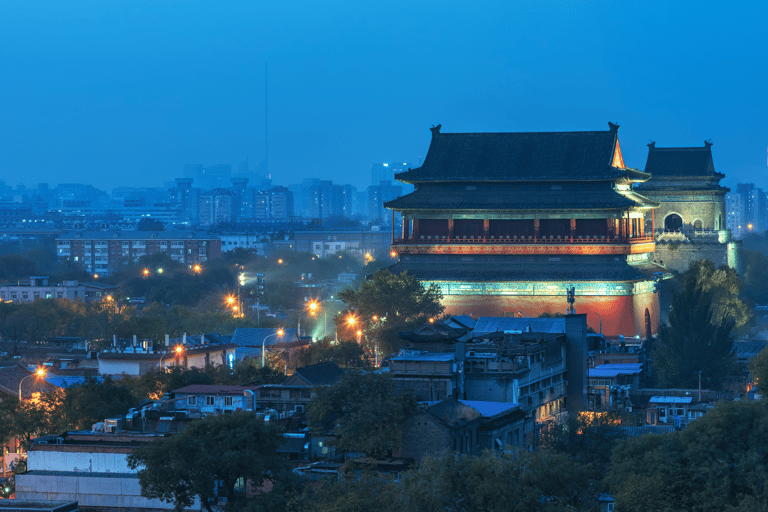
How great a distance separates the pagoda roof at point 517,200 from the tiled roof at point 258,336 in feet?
48.7

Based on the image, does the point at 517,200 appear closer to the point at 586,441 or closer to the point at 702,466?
the point at 586,441

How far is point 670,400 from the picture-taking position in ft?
224

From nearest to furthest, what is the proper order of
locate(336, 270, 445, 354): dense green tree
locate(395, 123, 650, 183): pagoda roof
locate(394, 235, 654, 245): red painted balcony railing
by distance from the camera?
locate(336, 270, 445, 354): dense green tree, locate(394, 235, 654, 245): red painted balcony railing, locate(395, 123, 650, 183): pagoda roof

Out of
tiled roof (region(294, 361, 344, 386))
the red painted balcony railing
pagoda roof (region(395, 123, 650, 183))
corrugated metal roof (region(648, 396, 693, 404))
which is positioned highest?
pagoda roof (region(395, 123, 650, 183))

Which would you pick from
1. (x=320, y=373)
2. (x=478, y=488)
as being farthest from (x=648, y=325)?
(x=478, y=488)

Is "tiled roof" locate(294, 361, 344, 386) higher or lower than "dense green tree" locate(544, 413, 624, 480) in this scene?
higher

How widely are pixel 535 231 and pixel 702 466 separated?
53.0 m

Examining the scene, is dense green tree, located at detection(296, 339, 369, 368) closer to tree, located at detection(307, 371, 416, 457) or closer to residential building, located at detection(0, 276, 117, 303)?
tree, located at detection(307, 371, 416, 457)

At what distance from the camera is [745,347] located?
9025cm

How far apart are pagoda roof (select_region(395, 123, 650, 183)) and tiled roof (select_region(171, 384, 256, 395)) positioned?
40.8 meters

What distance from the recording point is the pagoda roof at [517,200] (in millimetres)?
99625

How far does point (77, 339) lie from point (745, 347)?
40.5 metres

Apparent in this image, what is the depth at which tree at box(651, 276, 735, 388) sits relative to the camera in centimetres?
7506

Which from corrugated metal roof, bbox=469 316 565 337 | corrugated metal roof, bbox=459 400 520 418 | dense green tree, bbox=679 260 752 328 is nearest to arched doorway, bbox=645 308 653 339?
dense green tree, bbox=679 260 752 328
